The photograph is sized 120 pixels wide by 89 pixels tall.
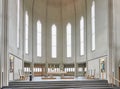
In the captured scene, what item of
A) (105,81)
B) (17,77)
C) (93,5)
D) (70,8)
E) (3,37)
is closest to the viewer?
(3,37)

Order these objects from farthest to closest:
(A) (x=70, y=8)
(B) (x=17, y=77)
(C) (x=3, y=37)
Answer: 1. (A) (x=70, y=8)
2. (B) (x=17, y=77)
3. (C) (x=3, y=37)

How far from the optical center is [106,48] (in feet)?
69.5

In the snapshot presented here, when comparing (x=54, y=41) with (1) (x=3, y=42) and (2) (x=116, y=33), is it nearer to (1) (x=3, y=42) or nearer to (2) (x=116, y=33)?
(2) (x=116, y=33)

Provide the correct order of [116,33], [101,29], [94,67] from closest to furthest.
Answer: [116,33], [101,29], [94,67]

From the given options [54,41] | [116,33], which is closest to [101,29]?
[116,33]

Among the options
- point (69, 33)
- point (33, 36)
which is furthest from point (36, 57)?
point (69, 33)

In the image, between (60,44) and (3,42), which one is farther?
(60,44)

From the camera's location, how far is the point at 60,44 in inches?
1337

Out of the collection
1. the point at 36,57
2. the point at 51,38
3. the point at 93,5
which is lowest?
the point at 36,57

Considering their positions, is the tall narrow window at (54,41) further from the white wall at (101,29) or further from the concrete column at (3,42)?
the concrete column at (3,42)

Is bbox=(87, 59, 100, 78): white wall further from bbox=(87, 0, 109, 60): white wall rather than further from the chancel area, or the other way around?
bbox=(87, 0, 109, 60): white wall

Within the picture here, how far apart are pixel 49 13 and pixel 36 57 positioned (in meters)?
6.81

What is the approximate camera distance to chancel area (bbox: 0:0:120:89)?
60.1 feet

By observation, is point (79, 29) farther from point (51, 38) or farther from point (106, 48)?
point (106, 48)
